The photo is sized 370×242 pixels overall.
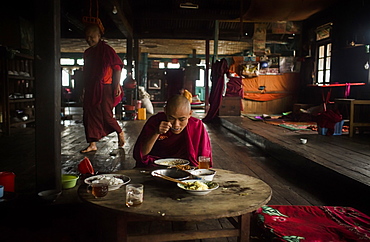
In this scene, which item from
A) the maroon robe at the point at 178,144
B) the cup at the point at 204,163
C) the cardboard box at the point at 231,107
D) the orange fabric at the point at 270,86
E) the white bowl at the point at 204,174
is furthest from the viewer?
the orange fabric at the point at 270,86

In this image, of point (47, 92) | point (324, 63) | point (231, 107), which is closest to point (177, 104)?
point (47, 92)

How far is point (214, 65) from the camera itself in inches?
381

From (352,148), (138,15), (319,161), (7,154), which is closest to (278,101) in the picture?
(138,15)

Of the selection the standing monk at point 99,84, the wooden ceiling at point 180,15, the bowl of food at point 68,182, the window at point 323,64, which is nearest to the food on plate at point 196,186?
the bowl of food at point 68,182

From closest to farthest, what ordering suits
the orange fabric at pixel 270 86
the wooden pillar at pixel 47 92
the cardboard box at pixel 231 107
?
the wooden pillar at pixel 47 92, the cardboard box at pixel 231 107, the orange fabric at pixel 270 86

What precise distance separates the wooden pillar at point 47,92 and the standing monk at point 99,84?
183 centimetres

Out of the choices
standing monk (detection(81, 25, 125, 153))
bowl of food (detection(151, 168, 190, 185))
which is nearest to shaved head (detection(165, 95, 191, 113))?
bowl of food (detection(151, 168, 190, 185))

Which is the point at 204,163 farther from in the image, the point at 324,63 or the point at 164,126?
the point at 324,63

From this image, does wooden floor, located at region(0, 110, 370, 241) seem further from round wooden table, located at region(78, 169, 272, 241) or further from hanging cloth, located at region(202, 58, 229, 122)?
hanging cloth, located at region(202, 58, 229, 122)

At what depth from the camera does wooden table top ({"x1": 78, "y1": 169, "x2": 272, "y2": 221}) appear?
146cm

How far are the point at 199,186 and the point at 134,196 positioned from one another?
0.37 metres

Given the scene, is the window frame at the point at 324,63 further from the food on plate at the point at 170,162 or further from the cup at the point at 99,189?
the cup at the point at 99,189

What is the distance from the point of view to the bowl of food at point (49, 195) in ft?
8.27

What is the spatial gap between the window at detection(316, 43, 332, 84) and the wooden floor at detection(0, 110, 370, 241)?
5158mm
